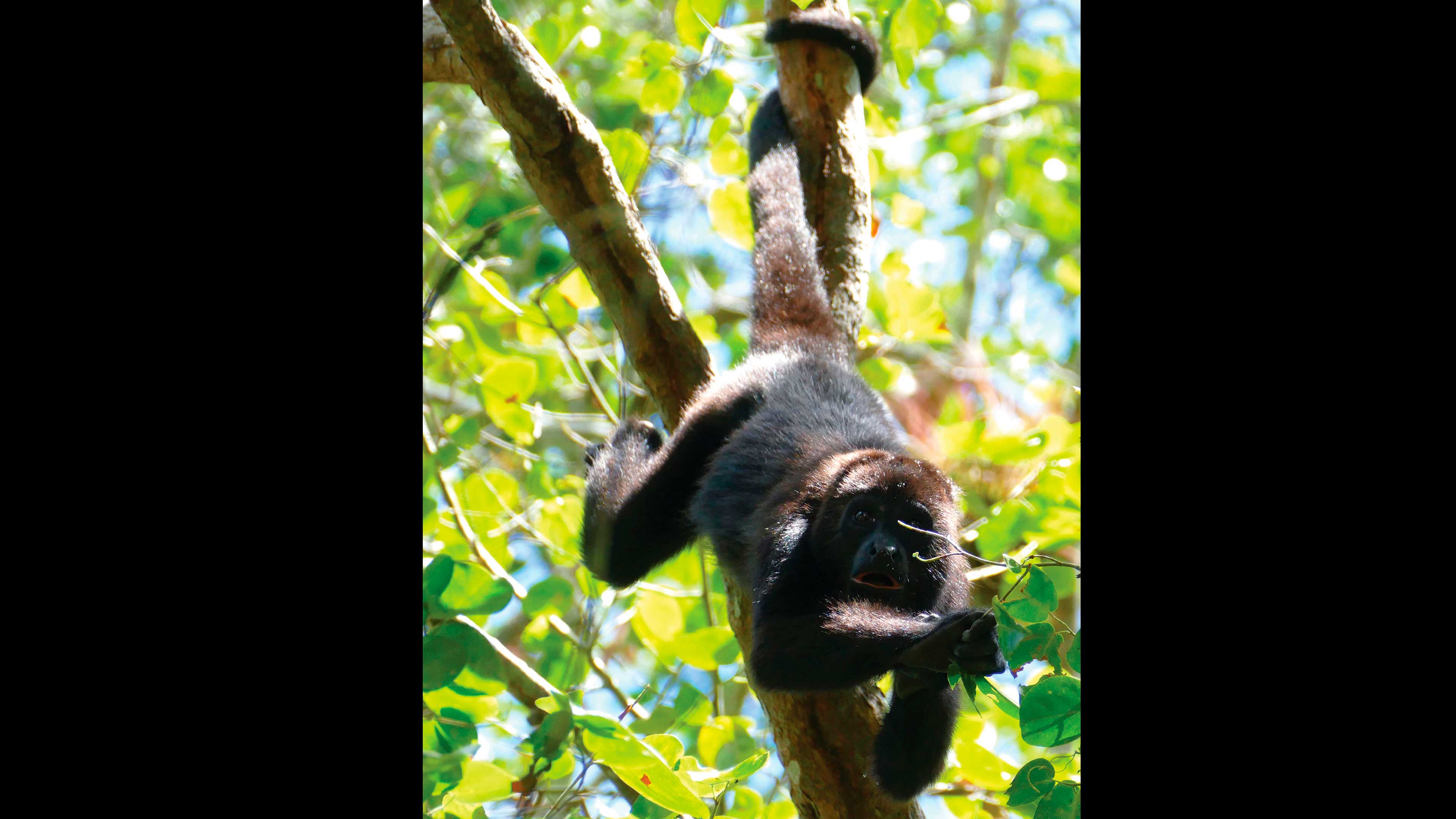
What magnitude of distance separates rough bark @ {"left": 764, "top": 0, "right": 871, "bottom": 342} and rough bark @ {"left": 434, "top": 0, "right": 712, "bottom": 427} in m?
0.77

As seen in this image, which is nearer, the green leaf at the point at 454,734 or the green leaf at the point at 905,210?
the green leaf at the point at 454,734

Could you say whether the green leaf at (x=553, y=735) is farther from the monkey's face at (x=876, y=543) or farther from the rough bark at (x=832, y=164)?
the rough bark at (x=832, y=164)

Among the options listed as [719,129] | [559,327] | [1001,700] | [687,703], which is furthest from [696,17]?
[1001,700]

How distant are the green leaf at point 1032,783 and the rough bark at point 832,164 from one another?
7.45 feet

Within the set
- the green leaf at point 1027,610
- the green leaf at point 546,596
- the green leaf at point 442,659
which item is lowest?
the green leaf at point 546,596

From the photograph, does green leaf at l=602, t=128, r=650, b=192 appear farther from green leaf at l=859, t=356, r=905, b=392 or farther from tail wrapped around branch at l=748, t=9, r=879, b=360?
green leaf at l=859, t=356, r=905, b=392

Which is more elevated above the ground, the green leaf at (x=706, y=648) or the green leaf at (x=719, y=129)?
the green leaf at (x=719, y=129)

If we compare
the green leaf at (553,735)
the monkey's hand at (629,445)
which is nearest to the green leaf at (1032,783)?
the green leaf at (553,735)

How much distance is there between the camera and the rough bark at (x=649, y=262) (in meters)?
3.01

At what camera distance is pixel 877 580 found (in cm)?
312

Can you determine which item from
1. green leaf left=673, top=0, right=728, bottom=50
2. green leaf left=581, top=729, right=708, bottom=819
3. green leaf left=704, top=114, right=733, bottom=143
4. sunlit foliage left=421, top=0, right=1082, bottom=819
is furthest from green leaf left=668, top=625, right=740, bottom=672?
green leaf left=673, top=0, right=728, bottom=50
